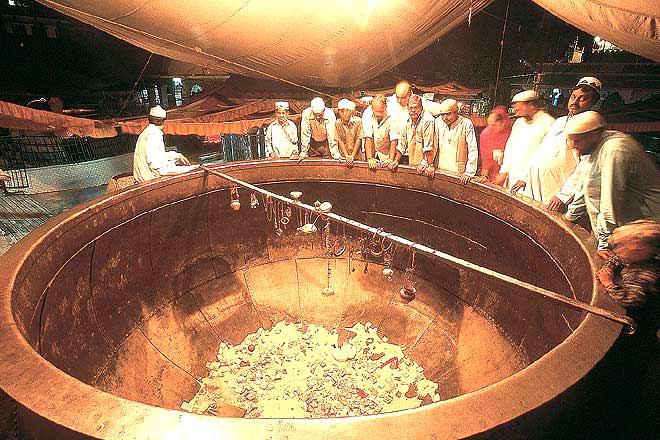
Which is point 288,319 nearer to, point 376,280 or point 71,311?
point 376,280

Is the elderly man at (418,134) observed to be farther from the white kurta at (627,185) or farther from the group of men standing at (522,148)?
the white kurta at (627,185)

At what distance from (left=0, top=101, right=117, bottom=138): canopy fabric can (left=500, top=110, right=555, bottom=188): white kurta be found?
19.4ft

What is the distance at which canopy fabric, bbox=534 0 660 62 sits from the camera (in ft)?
10.0

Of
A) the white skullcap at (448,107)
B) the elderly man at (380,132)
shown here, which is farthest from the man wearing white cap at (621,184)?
the elderly man at (380,132)

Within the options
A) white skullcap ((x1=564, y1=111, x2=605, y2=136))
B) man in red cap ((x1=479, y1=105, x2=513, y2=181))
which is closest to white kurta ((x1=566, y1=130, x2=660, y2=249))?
white skullcap ((x1=564, y1=111, x2=605, y2=136))

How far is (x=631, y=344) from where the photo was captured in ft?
5.81

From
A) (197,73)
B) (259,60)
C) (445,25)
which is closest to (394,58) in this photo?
(445,25)

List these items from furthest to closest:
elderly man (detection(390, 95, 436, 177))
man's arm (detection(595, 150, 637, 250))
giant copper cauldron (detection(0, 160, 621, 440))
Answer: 1. elderly man (detection(390, 95, 436, 177))
2. man's arm (detection(595, 150, 637, 250))
3. giant copper cauldron (detection(0, 160, 621, 440))

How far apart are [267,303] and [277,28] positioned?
14.7ft

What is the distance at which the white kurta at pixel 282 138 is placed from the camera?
579cm

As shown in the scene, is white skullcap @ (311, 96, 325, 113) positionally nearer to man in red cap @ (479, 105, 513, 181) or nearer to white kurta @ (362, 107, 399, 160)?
white kurta @ (362, 107, 399, 160)

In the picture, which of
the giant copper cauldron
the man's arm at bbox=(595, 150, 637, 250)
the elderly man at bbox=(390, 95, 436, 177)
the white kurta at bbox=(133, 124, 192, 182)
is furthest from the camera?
the elderly man at bbox=(390, 95, 436, 177)

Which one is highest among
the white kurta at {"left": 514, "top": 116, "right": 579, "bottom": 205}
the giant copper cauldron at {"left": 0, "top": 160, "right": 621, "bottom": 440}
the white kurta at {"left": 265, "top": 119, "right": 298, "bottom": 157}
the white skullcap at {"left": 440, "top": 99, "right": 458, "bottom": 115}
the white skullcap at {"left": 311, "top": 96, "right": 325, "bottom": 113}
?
the white skullcap at {"left": 311, "top": 96, "right": 325, "bottom": 113}

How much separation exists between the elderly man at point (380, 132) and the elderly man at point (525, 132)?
1.53 meters
